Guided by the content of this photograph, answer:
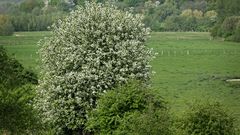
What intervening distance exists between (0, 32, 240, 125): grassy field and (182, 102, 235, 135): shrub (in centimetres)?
789

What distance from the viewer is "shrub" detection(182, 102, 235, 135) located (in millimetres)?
25375

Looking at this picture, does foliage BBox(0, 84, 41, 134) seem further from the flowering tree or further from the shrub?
the shrub

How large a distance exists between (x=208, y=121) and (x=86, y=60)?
8.90 m

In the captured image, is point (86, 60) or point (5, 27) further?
point (5, 27)

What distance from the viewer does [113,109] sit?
2845 cm

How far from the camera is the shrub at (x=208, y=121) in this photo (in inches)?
999

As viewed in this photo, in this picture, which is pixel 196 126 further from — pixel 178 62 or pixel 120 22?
pixel 178 62

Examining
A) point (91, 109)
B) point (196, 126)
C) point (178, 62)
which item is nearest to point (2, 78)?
point (91, 109)

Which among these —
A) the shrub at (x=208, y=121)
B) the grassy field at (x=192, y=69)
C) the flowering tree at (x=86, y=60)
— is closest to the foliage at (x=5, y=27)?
the grassy field at (x=192, y=69)

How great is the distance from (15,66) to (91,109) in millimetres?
15323

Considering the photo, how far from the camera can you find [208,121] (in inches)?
1006

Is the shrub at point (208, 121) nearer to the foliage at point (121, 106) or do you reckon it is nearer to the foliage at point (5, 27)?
the foliage at point (121, 106)

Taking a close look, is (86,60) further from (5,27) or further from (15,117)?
(5,27)

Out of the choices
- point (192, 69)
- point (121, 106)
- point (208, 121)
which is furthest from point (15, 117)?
point (192, 69)
